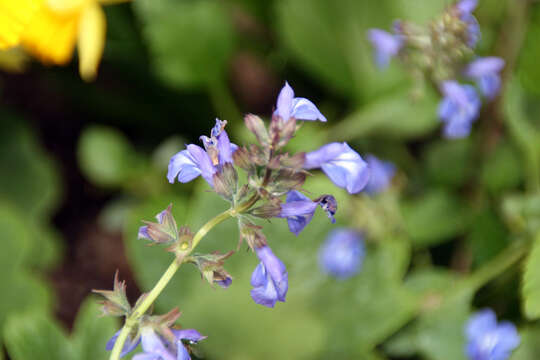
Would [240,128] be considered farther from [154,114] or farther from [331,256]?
[331,256]

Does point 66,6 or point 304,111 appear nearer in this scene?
point 304,111

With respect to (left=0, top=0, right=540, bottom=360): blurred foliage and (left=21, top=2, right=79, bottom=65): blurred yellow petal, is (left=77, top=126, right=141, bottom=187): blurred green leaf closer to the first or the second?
(left=0, top=0, right=540, bottom=360): blurred foliage

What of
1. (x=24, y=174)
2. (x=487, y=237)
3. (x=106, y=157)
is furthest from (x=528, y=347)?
(x=24, y=174)

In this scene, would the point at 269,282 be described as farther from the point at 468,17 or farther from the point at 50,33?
the point at 50,33

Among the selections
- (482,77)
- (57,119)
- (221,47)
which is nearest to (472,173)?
(482,77)

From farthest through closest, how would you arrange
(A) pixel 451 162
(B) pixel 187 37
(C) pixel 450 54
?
(B) pixel 187 37
(A) pixel 451 162
(C) pixel 450 54
